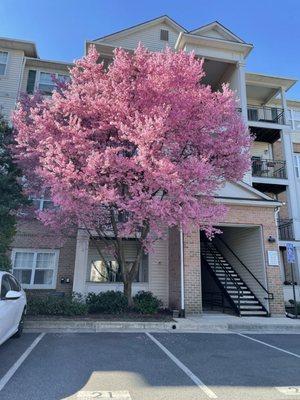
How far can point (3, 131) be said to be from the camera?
42.5 feet

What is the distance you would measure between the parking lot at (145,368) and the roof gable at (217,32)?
1836 centimetres

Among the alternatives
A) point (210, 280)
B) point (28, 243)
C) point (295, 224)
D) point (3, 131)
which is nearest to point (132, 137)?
point (3, 131)

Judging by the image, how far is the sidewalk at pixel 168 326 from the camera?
10.1 m

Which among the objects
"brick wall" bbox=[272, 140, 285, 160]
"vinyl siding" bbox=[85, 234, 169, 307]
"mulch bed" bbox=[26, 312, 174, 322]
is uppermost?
"brick wall" bbox=[272, 140, 285, 160]

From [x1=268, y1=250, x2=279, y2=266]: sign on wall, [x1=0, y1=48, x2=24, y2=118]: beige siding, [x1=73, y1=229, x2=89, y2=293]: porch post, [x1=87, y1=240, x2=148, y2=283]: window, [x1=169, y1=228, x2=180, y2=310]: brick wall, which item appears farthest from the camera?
[x1=0, y1=48, x2=24, y2=118]: beige siding

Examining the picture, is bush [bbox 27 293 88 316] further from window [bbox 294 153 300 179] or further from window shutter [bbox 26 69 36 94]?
window [bbox 294 153 300 179]

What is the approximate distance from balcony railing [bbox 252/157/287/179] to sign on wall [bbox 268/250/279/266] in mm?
9259

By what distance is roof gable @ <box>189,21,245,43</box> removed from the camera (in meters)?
21.8

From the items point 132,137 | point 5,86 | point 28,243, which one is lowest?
point 28,243

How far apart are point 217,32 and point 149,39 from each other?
4.18 m

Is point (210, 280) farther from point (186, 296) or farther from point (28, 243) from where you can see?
point (28, 243)

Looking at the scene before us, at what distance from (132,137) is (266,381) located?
22.5 ft

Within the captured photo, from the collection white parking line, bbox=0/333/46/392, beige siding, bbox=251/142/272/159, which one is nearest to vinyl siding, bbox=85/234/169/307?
white parking line, bbox=0/333/46/392

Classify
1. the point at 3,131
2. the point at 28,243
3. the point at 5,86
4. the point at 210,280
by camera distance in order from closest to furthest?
1. the point at 3,131
2. the point at 28,243
3. the point at 210,280
4. the point at 5,86
